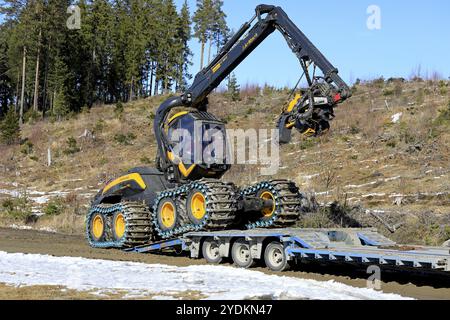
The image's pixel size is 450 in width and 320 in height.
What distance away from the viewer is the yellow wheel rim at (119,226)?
16.2 metres

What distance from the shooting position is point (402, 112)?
31672 millimetres

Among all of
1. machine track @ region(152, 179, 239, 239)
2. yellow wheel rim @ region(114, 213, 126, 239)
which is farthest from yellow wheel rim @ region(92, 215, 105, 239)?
machine track @ region(152, 179, 239, 239)

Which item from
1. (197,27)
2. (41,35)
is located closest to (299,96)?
(41,35)

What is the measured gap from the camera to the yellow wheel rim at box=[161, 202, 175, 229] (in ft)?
48.3

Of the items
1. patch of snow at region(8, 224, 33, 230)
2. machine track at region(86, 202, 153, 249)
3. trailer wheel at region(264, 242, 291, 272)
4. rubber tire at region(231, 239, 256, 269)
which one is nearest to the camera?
trailer wheel at region(264, 242, 291, 272)

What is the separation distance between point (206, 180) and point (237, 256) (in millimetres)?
2124

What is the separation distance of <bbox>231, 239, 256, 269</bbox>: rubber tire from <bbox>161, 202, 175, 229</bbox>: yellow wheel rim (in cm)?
256

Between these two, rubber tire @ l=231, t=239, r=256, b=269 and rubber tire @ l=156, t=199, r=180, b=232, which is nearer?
rubber tire @ l=231, t=239, r=256, b=269

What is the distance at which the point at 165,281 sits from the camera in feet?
30.4

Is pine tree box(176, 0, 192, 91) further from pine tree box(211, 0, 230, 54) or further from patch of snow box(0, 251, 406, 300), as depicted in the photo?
patch of snow box(0, 251, 406, 300)

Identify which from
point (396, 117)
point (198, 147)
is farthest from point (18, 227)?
point (396, 117)

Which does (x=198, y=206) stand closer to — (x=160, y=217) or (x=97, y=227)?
(x=160, y=217)

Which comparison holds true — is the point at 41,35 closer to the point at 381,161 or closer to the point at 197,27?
the point at 197,27
